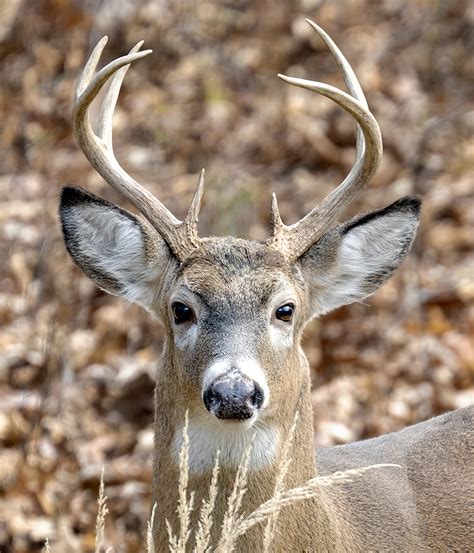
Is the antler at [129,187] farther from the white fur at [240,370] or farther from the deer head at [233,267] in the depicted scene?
the white fur at [240,370]

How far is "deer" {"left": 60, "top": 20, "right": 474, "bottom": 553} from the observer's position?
410 centimetres

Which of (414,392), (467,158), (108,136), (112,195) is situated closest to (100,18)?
(112,195)

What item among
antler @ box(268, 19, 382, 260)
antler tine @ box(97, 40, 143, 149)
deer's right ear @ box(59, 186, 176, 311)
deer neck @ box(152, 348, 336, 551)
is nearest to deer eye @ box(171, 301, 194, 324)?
deer neck @ box(152, 348, 336, 551)

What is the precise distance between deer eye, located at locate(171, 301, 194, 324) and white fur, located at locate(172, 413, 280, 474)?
Answer: 349mm

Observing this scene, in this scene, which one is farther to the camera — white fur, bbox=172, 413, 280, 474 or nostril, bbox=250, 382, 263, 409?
white fur, bbox=172, 413, 280, 474

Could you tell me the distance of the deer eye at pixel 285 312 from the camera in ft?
14.0

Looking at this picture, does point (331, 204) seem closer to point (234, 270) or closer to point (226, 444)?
point (234, 270)

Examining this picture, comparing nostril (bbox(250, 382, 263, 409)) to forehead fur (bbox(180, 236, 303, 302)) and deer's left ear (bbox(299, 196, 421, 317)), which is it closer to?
forehead fur (bbox(180, 236, 303, 302))

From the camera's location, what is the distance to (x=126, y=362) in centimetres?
782

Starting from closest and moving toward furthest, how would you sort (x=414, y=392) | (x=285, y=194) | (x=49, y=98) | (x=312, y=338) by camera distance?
(x=414, y=392)
(x=312, y=338)
(x=285, y=194)
(x=49, y=98)

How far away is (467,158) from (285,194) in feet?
5.26

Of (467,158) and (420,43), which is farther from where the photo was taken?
(420,43)

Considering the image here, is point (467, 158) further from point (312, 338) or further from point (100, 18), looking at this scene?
point (100, 18)

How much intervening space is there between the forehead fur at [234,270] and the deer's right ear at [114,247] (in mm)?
259
